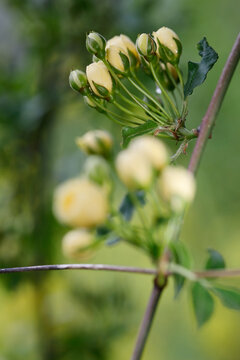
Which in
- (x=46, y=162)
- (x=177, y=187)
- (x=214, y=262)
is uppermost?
(x=177, y=187)

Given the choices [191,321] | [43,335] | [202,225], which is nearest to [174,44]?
[43,335]

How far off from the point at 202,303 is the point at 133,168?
0.11 meters

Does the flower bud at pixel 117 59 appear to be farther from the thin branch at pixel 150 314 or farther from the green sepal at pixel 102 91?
the thin branch at pixel 150 314

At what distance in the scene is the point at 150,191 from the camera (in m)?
0.39

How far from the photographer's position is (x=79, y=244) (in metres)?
0.38

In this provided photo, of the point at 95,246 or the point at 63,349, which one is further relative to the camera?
the point at 63,349

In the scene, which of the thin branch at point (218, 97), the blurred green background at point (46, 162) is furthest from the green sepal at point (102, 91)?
the blurred green background at point (46, 162)

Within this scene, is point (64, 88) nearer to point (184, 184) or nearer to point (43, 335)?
point (43, 335)

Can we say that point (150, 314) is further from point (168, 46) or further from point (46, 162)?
point (46, 162)

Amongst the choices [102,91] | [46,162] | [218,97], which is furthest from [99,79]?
[46,162]

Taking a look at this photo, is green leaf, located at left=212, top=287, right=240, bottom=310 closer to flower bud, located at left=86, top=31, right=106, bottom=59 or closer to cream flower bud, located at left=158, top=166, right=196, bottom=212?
cream flower bud, located at left=158, top=166, right=196, bottom=212

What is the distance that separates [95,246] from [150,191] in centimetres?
6

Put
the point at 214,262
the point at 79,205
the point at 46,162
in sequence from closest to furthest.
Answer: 1. the point at 79,205
2. the point at 214,262
3. the point at 46,162

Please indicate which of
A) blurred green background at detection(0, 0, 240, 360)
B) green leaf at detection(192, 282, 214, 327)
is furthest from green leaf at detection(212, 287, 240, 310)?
blurred green background at detection(0, 0, 240, 360)
